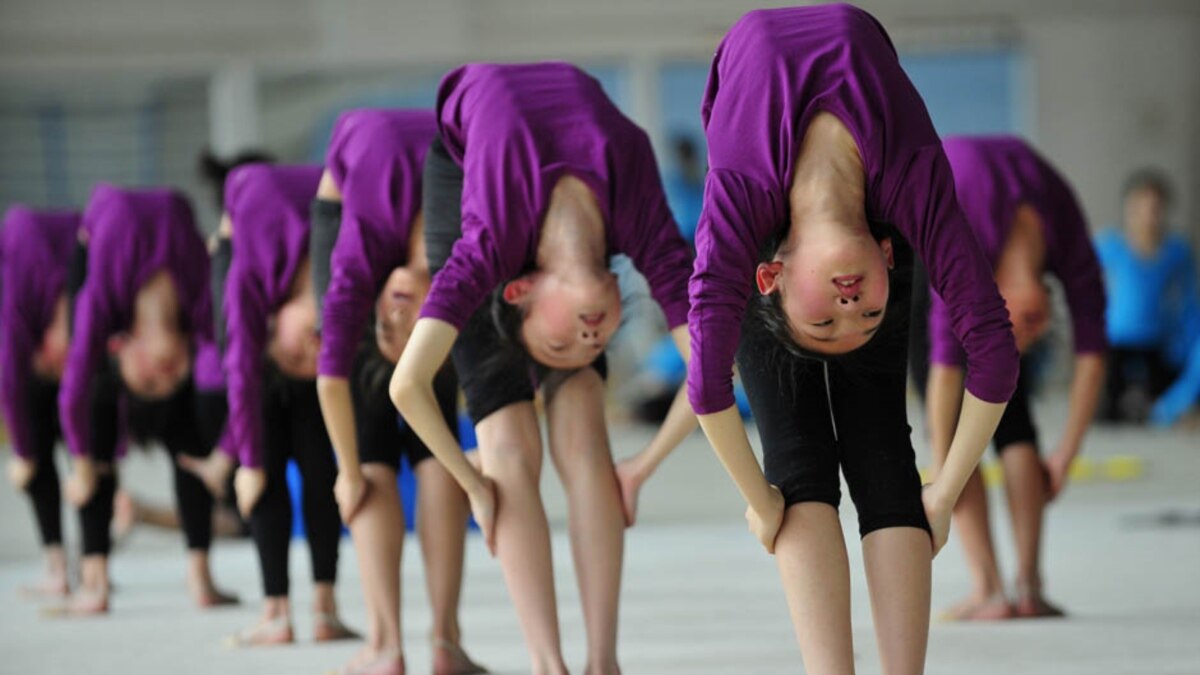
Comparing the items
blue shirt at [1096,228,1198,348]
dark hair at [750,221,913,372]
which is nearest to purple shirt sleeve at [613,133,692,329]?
dark hair at [750,221,913,372]

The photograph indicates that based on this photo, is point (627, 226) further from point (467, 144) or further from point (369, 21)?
point (369, 21)

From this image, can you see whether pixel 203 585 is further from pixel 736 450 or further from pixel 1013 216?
pixel 736 450

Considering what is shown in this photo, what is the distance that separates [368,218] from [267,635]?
1.06 metres

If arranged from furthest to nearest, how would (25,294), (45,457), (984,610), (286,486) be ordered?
(45,457)
(25,294)
(286,486)
(984,610)

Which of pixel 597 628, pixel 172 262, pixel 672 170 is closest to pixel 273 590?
pixel 172 262

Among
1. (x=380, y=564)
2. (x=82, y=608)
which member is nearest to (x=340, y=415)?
(x=380, y=564)

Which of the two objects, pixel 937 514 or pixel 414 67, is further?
pixel 414 67

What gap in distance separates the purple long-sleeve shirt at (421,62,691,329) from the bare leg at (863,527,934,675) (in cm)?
63

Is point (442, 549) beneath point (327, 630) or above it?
above

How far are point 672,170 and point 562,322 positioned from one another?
30.3 feet

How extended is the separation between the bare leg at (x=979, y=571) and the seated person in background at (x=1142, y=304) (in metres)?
5.71

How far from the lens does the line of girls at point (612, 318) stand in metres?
2.26

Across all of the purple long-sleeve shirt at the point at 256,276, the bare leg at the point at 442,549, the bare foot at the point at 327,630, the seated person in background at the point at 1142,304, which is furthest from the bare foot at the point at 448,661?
the seated person in background at the point at 1142,304

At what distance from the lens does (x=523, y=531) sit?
2.77 metres
